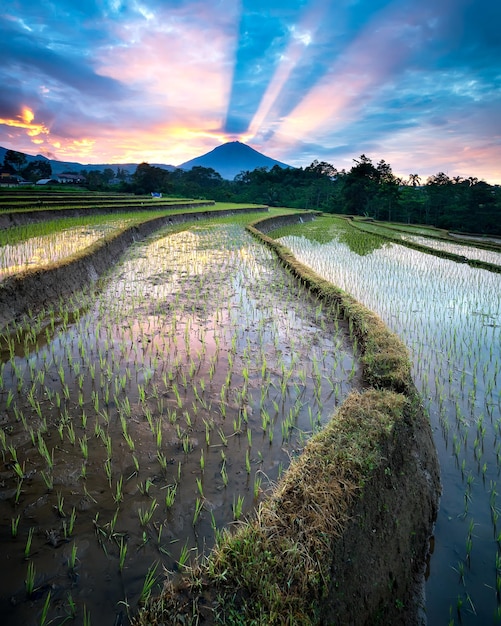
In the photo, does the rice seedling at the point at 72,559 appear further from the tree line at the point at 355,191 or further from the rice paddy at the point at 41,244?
the tree line at the point at 355,191

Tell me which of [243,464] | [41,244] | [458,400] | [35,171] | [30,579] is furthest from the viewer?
[35,171]

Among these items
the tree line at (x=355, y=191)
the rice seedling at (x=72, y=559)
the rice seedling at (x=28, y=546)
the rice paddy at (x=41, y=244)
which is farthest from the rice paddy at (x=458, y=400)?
the tree line at (x=355, y=191)

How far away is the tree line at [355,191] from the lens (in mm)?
27734

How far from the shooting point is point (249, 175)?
58844 millimetres

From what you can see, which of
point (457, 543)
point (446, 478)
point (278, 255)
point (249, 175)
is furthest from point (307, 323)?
point (249, 175)

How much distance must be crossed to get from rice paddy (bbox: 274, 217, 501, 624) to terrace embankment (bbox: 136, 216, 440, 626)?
0.44 feet

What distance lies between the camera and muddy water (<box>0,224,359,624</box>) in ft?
5.82

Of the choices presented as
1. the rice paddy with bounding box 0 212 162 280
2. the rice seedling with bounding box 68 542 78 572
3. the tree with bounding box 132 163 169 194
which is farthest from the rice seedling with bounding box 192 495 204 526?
the tree with bounding box 132 163 169 194

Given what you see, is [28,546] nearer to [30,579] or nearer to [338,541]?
[30,579]

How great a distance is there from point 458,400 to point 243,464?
235 cm

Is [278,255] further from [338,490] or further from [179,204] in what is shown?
[179,204]

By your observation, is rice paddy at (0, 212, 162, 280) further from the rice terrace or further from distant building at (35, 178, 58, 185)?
distant building at (35, 178, 58, 185)

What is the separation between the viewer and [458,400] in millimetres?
3520

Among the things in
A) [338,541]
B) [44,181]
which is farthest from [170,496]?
[44,181]
